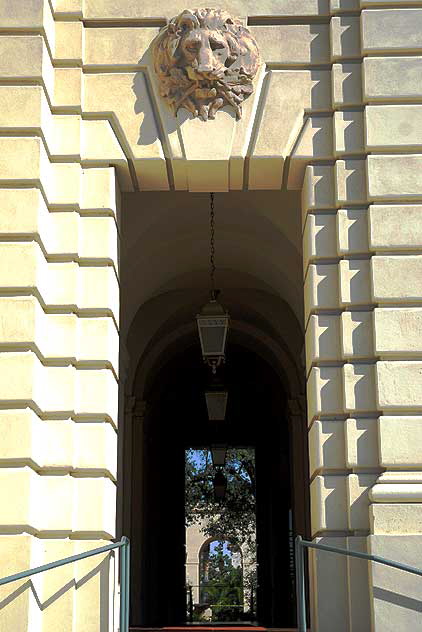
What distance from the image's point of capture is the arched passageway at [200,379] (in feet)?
43.2

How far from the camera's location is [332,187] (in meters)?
8.95

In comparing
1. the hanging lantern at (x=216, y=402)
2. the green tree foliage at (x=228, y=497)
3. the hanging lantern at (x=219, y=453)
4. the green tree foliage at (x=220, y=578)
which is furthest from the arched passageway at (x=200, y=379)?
the green tree foliage at (x=220, y=578)

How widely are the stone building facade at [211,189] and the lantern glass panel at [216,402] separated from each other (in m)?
4.80

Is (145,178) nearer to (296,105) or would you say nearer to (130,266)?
(296,105)

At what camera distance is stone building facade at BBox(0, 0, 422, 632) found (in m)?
8.04

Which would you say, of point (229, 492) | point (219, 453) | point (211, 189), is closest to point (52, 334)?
point (211, 189)

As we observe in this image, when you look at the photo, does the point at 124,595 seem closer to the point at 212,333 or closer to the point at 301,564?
the point at 301,564

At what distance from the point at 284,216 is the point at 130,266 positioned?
206cm

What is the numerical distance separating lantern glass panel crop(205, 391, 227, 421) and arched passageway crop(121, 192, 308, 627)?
1.36 metres

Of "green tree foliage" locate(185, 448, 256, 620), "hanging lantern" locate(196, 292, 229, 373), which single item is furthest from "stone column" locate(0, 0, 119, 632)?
"green tree foliage" locate(185, 448, 256, 620)

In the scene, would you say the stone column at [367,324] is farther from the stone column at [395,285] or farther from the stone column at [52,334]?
the stone column at [52,334]

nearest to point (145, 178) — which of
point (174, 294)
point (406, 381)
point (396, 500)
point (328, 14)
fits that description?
point (328, 14)

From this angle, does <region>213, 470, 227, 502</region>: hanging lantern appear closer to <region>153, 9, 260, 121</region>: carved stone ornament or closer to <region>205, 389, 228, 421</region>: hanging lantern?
<region>205, 389, 228, 421</region>: hanging lantern

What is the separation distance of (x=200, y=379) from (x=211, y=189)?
1352cm
